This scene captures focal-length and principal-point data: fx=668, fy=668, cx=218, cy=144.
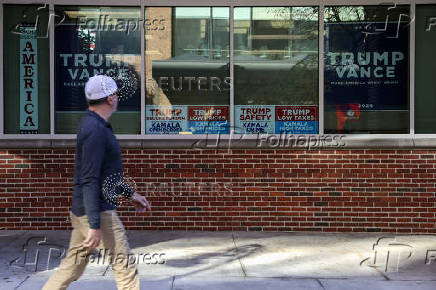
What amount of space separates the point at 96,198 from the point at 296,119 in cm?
534

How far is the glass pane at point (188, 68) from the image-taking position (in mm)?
9516

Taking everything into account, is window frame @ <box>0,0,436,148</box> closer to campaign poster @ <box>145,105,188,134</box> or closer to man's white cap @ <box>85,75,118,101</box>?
campaign poster @ <box>145,105,188,134</box>

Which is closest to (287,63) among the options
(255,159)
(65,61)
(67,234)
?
(255,159)

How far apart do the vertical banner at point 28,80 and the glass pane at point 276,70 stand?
9.37 ft

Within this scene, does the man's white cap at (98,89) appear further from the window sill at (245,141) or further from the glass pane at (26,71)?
the glass pane at (26,71)

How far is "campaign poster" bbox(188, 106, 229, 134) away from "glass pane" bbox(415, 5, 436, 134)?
108 inches

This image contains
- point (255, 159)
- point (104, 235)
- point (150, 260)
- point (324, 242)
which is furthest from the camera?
point (255, 159)

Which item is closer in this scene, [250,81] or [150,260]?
[150,260]

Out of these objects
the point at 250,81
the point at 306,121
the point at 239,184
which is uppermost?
the point at 250,81

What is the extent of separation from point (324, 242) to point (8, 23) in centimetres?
534

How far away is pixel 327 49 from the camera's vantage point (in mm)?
9555

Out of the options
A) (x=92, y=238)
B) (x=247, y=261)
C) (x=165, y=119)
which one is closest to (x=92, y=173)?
(x=92, y=238)

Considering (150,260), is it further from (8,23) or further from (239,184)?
(8,23)

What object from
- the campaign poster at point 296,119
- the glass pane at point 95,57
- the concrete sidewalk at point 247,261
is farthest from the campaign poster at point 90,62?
the campaign poster at point 296,119
